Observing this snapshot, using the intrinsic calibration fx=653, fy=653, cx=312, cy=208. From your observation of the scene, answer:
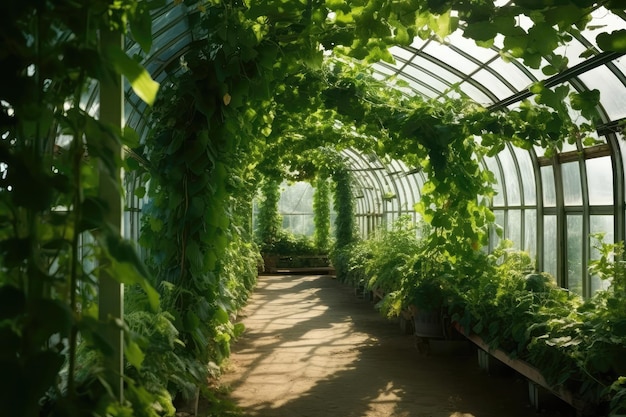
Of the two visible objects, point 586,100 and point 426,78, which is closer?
point 586,100

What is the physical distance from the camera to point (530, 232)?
862 centimetres

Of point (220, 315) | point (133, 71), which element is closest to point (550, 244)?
point (220, 315)

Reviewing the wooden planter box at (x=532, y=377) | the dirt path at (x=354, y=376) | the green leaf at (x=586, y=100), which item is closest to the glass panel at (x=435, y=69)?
the wooden planter box at (x=532, y=377)

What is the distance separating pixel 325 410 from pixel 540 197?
13.4 ft

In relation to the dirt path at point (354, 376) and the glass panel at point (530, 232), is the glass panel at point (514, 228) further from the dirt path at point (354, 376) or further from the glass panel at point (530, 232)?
the dirt path at point (354, 376)

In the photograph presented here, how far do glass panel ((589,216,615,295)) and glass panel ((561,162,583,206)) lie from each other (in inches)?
15.9

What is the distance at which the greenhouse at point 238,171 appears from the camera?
146 centimetres

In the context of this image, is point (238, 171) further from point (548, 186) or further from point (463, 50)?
point (548, 186)

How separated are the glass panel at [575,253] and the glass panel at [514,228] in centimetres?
150

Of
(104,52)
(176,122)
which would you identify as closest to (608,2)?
(104,52)

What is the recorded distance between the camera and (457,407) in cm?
589

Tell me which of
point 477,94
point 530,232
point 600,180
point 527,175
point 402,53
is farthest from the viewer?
point 527,175

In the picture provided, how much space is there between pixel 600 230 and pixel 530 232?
189cm

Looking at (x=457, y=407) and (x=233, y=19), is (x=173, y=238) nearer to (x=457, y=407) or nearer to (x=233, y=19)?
(x=233, y=19)
